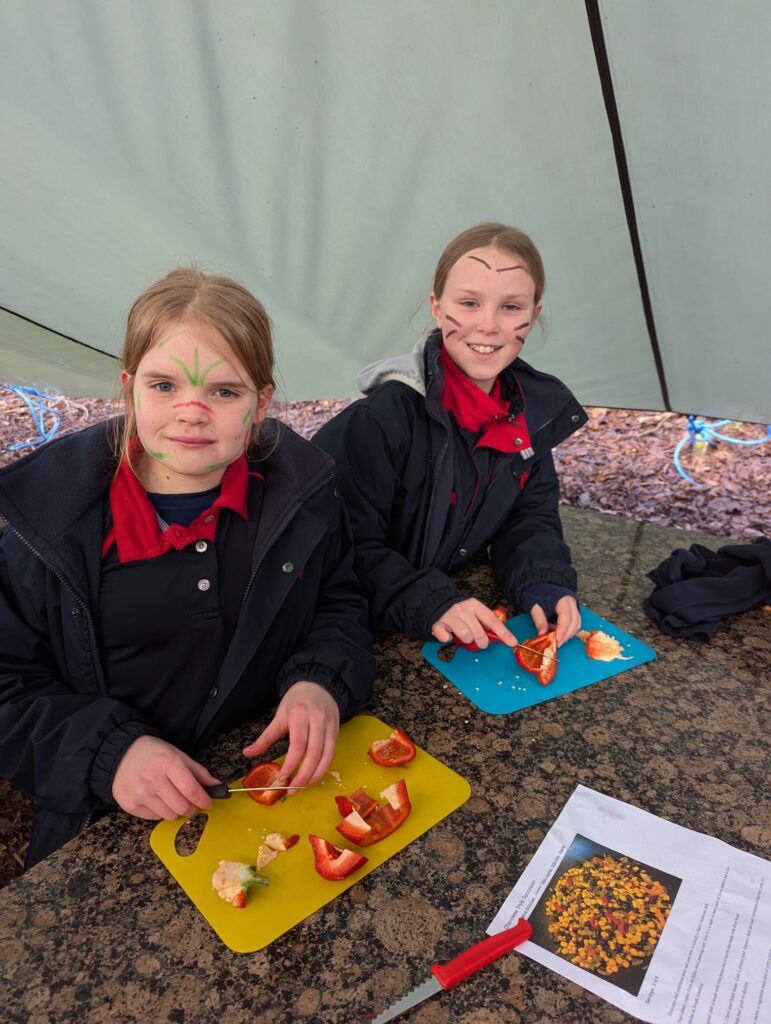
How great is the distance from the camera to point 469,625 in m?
1.45

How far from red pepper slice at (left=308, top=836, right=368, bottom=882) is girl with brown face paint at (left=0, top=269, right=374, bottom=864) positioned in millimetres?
129

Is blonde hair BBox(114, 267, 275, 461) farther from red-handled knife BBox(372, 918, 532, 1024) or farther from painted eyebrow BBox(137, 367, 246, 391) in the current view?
red-handled knife BBox(372, 918, 532, 1024)

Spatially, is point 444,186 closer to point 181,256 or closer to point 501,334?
point 501,334

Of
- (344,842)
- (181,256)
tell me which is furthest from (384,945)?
(181,256)

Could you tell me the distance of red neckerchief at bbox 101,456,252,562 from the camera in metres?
1.15

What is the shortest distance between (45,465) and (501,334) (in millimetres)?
1075

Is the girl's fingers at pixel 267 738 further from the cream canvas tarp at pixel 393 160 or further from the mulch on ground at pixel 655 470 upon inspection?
the mulch on ground at pixel 655 470

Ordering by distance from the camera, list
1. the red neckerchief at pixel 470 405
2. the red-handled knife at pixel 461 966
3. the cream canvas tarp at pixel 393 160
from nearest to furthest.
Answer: the red-handled knife at pixel 461 966, the cream canvas tarp at pixel 393 160, the red neckerchief at pixel 470 405

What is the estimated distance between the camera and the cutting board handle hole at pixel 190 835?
3.27 ft

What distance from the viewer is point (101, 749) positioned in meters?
1.04

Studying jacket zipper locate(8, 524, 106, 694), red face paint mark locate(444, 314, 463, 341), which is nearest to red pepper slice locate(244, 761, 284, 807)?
jacket zipper locate(8, 524, 106, 694)

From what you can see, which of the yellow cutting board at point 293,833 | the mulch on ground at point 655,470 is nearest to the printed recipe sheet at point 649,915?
the yellow cutting board at point 293,833

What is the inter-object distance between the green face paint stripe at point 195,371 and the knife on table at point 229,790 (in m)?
0.66

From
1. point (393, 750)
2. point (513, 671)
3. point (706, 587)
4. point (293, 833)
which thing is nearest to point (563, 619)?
point (513, 671)
